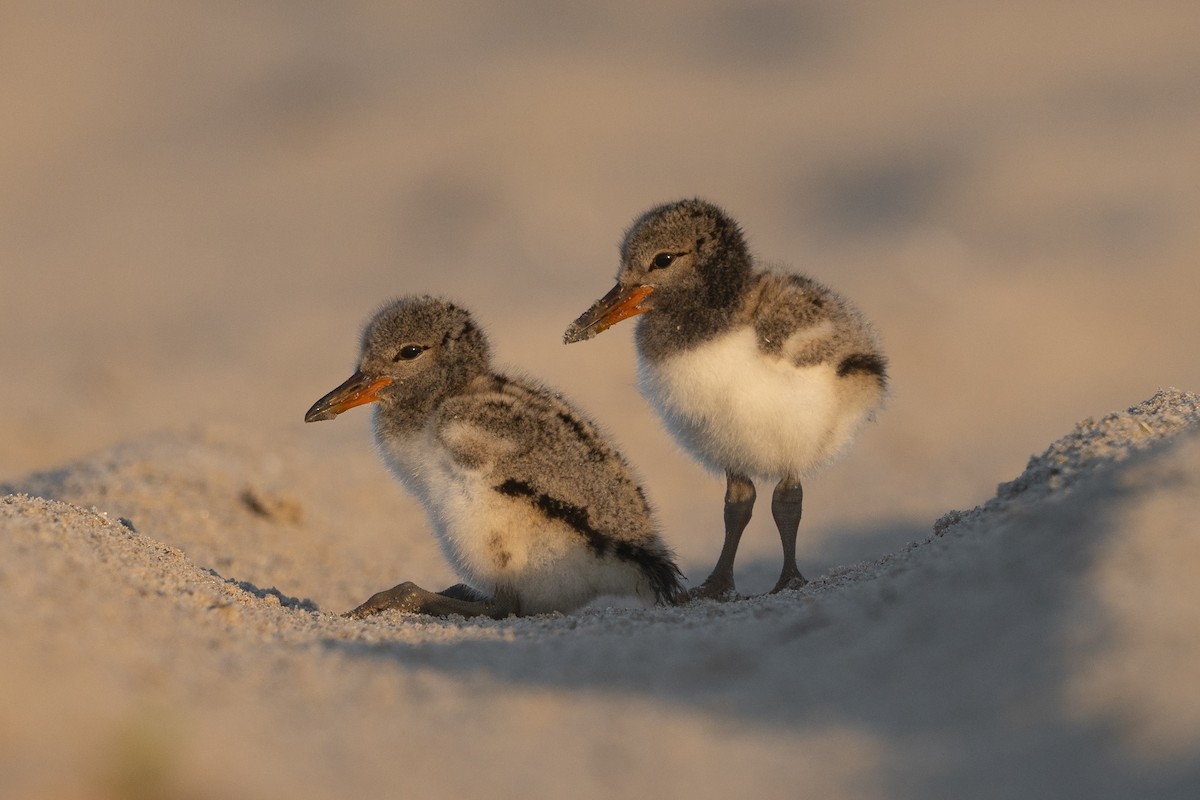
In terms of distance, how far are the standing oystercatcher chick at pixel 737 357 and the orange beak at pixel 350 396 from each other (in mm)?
791

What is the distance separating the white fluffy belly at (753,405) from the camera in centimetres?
529

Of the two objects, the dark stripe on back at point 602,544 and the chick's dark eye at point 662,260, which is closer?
the dark stripe on back at point 602,544

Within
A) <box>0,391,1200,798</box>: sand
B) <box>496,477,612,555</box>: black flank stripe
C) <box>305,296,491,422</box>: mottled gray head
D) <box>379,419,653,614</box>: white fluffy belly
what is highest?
<box>305,296,491,422</box>: mottled gray head

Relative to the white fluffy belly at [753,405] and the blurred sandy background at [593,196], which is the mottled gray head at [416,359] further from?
the blurred sandy background at [593,196]

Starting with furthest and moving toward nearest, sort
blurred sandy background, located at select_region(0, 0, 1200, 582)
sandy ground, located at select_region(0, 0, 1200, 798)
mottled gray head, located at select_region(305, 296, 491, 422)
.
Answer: blurred sandy background, located at select_region(0, 0, 1200, 582) → mottled gray head, located at select_region(305, 296, 491, 422) → sandy ground, located at select_region(0, 0, 1200, 798)

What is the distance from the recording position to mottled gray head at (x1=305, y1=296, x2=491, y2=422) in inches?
222

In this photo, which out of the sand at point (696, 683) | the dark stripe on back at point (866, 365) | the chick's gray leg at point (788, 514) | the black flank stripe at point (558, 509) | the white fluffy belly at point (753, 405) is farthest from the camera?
the chick's gray leg at point (788, 514)

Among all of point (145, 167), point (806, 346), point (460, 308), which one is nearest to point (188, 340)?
point (145, 167)

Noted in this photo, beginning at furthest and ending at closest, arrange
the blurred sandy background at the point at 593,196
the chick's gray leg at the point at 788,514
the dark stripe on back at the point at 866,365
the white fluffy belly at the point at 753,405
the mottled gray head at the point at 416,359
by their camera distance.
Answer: the blurred sandy background at the point at 593,196, the mottled gray head at the point at 416,359, the chick's gray leg at the point at 788,514, the dark stripe on back at the point at 866,365, the white fluffy belly at the point at 753,405

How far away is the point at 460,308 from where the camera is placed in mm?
5805

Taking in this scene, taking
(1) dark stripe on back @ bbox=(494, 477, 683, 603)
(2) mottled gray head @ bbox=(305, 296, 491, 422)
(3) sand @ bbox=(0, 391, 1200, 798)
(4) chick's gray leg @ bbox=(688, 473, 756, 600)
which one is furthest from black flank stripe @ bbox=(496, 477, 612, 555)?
(3) sand @ bbox=(0, 391, 1200, 798)

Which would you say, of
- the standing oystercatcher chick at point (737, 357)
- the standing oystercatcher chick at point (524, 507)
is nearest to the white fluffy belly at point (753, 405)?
the standing oystercatcher chick at point (737, 357)

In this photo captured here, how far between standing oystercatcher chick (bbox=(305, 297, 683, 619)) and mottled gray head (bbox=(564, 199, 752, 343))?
0.46 m

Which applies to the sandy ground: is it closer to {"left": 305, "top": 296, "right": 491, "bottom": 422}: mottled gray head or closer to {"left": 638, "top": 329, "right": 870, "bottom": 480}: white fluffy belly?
{"left": 638, "top": 329, "right": 870, "bottom": 480}: white fluffy belly
